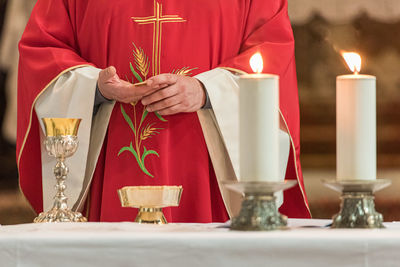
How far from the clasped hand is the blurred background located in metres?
1.95

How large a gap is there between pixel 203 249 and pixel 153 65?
5.62ft

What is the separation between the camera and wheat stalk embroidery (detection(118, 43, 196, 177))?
3.01 metres

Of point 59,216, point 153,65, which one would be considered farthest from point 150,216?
point 153,65

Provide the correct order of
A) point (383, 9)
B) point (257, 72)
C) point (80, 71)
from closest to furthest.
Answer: point (257, 72) → point (80, 71) → point (383, 9)

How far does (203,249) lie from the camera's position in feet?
4.57

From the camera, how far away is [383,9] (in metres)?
4.62

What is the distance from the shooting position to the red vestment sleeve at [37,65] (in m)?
2.98

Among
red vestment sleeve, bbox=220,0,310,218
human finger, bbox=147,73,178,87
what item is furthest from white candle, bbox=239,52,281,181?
red vestment sleeve, bbox=220,0,310,218

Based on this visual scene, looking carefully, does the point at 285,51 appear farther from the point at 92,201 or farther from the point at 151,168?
the point at 92,201

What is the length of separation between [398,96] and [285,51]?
1.76 meters

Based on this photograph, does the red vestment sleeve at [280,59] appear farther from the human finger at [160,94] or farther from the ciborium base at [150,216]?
the ciborium base at [150,216]

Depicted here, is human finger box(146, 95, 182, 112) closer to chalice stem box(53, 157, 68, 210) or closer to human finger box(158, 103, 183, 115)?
human finger box(158, 103, 183, 115)

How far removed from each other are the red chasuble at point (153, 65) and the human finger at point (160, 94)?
0.25 m

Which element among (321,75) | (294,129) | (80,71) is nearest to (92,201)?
(80,71)
